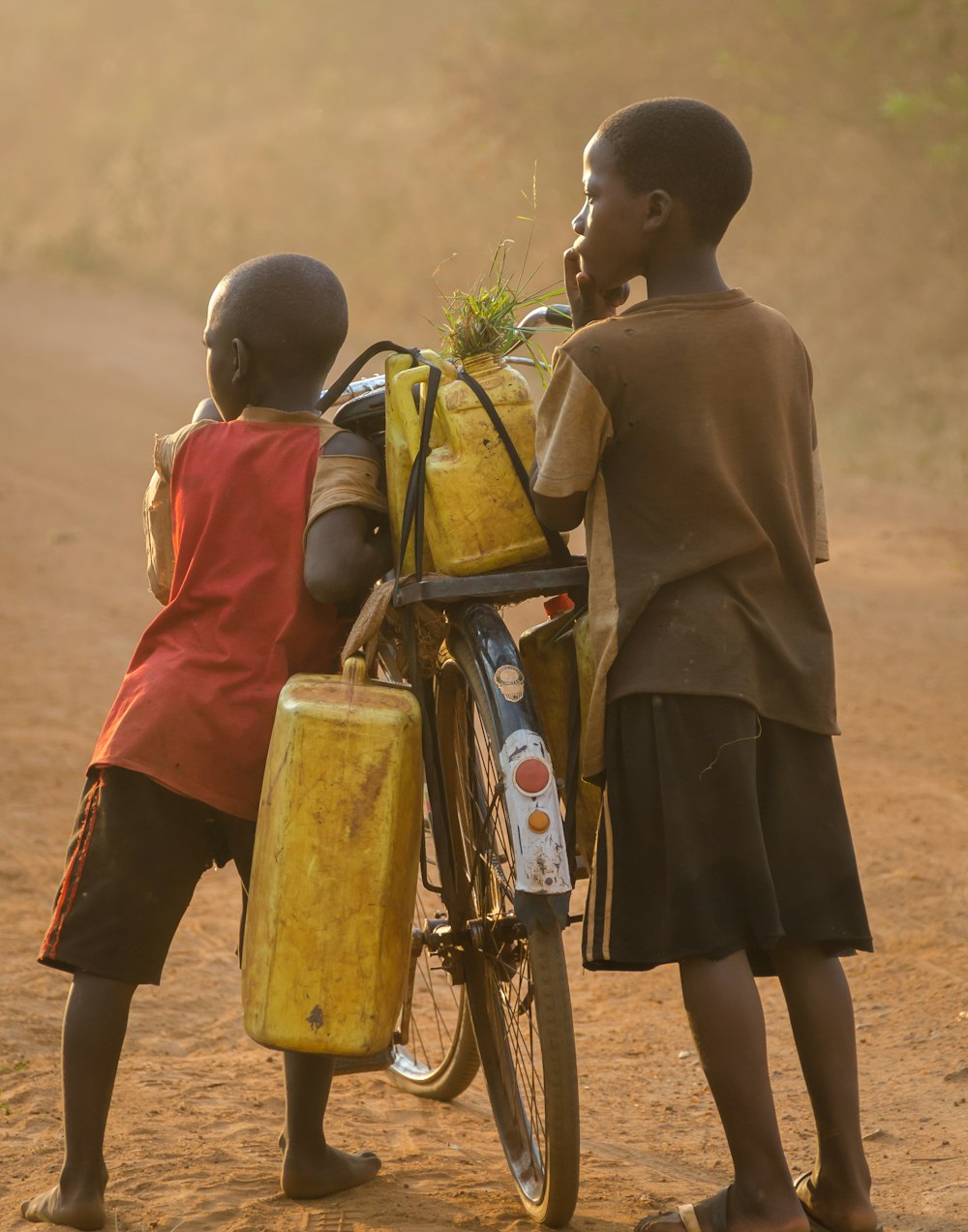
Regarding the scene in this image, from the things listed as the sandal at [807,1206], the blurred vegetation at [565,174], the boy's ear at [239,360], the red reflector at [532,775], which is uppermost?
the blurred vegetation at [565,174]

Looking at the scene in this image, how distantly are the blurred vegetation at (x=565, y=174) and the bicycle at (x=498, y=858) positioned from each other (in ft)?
27.0

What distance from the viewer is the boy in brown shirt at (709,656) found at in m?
2.25

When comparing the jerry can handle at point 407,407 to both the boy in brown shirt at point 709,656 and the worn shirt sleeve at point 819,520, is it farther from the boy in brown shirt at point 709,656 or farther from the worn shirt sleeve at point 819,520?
the worn shirt sleeve at point 819,520

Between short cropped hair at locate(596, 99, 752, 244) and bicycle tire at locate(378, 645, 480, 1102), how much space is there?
100 centimetres

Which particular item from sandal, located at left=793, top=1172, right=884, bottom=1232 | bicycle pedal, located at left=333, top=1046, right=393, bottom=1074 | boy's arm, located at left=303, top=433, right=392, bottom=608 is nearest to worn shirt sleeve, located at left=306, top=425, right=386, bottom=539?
boy's arm, located at left=303, top=433, right=392, bottom=608

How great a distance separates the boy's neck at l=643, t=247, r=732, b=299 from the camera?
2.35 m

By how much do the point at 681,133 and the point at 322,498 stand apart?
83cm

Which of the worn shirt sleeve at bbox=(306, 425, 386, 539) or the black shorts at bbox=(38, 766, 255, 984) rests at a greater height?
the worn shirt sleeve at bbox=(306, 425, 386, 539)

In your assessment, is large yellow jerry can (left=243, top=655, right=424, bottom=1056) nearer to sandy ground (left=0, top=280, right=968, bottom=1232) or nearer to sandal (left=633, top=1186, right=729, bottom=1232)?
sandy ground (left=0, top=280, right=968, bottom=1232)

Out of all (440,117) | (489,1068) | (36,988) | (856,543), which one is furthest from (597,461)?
(440,117)

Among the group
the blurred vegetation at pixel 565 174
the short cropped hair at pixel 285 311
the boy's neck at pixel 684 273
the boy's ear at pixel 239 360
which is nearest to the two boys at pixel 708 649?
the boy's neck at pixel 684 273

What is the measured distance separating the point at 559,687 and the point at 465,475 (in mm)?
406

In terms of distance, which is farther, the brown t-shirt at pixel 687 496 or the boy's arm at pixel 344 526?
the boy's arm at pixel 344 526

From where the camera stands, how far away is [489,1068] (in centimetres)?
285
